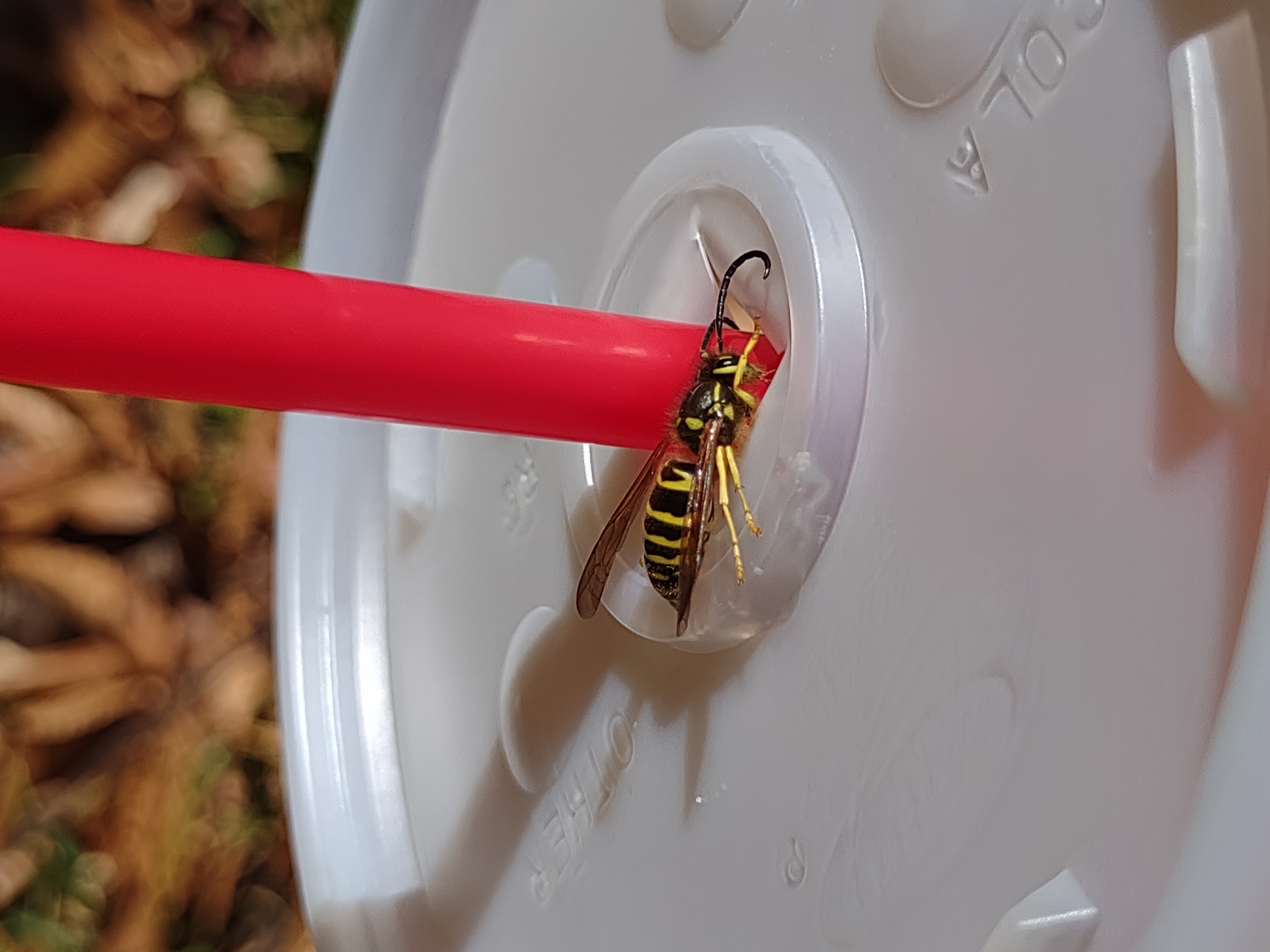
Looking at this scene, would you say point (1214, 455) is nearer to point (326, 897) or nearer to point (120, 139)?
point (326, 897)

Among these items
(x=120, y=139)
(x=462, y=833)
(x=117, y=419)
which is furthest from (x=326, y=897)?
(x=120, y=139)

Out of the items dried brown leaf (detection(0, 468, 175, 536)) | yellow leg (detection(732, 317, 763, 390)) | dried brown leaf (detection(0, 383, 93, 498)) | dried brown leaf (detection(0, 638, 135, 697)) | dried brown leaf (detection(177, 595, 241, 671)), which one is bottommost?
yellow leg (detection(732, 317, 763, 390))

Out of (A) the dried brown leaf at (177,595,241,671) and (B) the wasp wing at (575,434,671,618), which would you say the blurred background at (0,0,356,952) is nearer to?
(A) the dried brown leaf at (177,595,241,671)

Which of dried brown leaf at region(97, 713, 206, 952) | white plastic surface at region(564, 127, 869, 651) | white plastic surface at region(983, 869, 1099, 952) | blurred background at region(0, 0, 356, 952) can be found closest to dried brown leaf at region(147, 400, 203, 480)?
blurred background at region(0, 0, 356, 952)

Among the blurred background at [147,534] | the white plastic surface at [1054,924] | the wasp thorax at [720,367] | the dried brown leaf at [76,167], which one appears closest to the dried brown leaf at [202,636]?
the blurred background at [147,534]

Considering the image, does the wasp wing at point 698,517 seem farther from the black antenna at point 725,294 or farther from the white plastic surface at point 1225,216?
the white plastic surface at point 1225,216

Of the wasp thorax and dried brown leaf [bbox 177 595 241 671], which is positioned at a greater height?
dried brown leaf [bbox 177 595 241 671]
